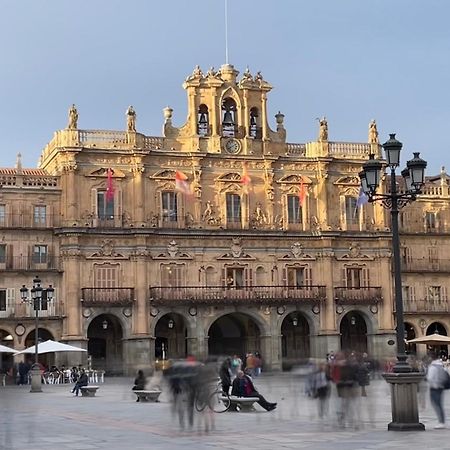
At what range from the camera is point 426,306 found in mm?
73812

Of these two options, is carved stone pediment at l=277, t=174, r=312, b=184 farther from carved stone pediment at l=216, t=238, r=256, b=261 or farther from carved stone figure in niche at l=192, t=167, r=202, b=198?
carved stone figure in niche at l=192, t=167, r=202, b=198

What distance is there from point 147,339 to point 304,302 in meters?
11.5

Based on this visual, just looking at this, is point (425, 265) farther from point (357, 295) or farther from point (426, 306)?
point (357, 295)

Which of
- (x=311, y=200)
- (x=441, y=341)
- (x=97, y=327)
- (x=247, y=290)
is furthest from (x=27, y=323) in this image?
(x=441, y=341)

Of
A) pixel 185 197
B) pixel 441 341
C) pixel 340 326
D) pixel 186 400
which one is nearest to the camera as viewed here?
pixel 186 400

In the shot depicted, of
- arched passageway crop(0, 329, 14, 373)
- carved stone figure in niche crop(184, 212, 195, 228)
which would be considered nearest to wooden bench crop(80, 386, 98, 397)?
arched passageway crop(0, 329, 14, 373)

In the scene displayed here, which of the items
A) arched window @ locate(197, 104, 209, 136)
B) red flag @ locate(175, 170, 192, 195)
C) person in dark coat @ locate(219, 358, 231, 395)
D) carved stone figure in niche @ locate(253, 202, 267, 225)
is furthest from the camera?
arched window @ locate(197, 104, 209, 136)

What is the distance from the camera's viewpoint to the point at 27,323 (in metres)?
63.1

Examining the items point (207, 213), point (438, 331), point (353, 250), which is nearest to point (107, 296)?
point (207, 213)

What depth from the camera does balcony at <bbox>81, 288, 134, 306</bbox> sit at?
63.8m

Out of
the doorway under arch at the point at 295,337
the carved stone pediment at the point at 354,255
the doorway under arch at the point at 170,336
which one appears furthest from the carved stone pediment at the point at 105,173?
the carved stone pediment at the point at 354,255

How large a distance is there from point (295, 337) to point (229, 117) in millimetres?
16878

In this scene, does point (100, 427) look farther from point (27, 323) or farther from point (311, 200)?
point (311, 200)

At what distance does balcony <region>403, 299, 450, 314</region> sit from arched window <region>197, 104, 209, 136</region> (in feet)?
65.2
